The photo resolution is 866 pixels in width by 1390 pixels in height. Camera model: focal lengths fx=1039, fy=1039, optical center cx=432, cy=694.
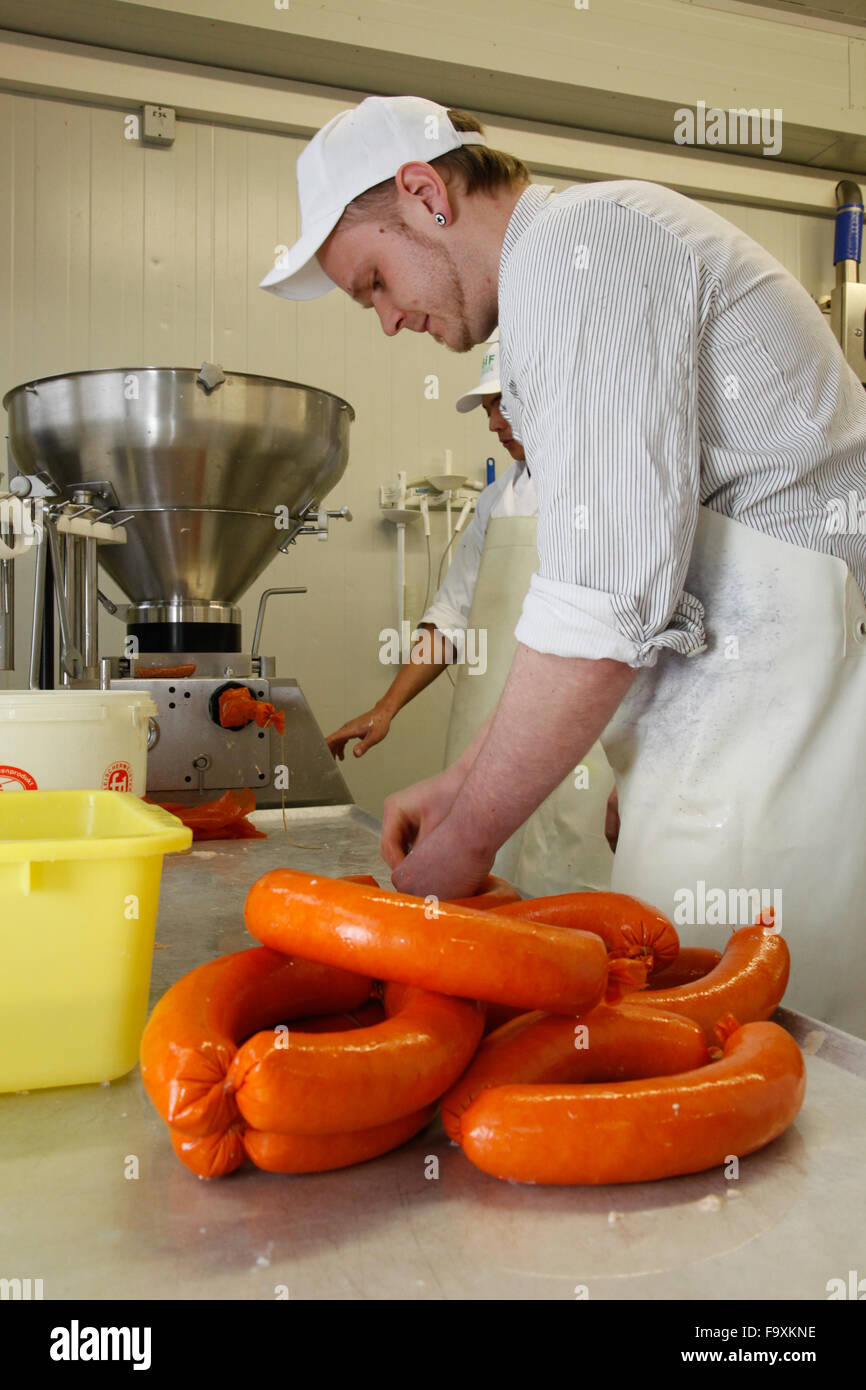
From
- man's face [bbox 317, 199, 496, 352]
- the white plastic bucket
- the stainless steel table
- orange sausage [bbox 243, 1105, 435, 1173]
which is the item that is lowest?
the stainless steel table

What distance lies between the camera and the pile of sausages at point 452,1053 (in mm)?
535

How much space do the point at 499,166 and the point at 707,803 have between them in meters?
0.78

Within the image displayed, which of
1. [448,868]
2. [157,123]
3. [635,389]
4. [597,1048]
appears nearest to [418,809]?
[448,868]

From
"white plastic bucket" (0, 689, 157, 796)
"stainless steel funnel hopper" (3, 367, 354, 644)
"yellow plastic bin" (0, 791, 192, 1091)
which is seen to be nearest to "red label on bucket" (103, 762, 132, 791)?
"white plastic bucket" (0, 689, 157, 796)

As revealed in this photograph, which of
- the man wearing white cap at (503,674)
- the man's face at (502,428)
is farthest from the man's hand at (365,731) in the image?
the man's face at (502,428)

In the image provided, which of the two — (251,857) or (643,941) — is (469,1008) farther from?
(251,857)

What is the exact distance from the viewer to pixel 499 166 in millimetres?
1199

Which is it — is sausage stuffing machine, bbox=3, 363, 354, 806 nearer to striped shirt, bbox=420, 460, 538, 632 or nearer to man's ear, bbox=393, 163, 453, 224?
striped shirt, bbox=420, 460, 538, 632

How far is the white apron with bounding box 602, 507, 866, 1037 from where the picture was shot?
3.91 ft

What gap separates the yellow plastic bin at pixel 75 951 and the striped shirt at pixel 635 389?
48cm

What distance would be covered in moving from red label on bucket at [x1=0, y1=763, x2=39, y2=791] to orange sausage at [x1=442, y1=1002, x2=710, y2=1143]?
61 cm

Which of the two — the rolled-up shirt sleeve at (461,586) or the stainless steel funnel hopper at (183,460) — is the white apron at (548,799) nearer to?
the rolled-up shirt sleeve at (461,586)
